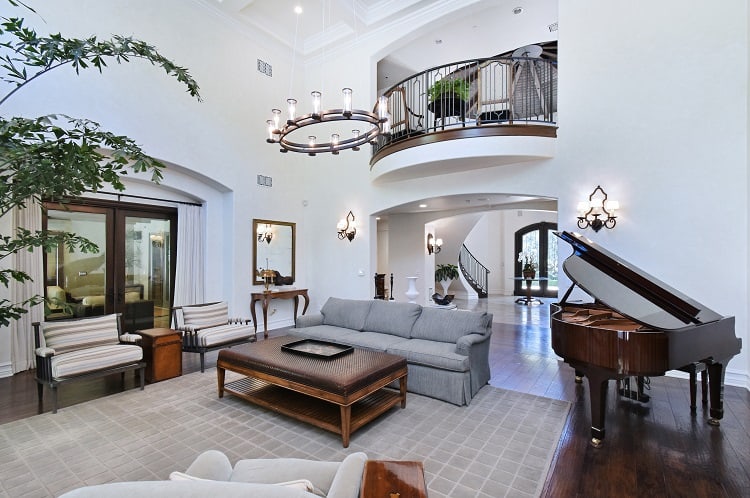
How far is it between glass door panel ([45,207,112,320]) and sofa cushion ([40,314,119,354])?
120 centimetres

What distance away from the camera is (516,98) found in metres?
6.02

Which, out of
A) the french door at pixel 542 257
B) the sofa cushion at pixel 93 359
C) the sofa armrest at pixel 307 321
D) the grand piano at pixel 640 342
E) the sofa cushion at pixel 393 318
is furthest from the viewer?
the french door at pixel 542 257

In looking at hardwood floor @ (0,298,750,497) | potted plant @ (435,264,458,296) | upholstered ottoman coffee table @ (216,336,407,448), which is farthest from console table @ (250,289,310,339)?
potted plant @ (435,264,458,296)

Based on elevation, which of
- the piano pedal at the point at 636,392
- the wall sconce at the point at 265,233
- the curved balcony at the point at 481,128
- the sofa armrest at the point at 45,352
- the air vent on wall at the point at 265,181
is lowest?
the piano pedal at the point at 636,392

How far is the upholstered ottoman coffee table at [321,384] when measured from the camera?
9.78ft

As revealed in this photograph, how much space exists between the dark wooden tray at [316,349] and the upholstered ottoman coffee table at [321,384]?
35 millimetres

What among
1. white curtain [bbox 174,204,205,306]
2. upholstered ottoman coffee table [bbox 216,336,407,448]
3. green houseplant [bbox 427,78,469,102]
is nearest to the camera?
upholstered ottoman coffee table [bbox 216,336,407,448]

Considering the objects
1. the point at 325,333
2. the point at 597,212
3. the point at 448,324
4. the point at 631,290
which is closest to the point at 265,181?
the point at 325,333

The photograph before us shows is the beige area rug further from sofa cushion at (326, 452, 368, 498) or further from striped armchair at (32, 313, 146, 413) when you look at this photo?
sofa cushion at (326, 452, 368, 498)

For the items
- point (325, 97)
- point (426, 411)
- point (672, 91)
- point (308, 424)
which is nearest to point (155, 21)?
point (325, 97)

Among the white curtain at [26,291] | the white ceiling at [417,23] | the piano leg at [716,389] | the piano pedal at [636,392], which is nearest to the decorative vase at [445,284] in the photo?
the white ceiling at [417,23]

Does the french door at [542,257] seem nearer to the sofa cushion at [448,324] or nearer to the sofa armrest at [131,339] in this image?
the sofa cushion at [448,324]

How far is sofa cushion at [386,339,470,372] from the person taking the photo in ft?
12.1

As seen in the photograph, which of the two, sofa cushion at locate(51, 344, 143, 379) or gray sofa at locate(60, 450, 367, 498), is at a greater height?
gray sofa at locate(60, 450, 367, 498)
